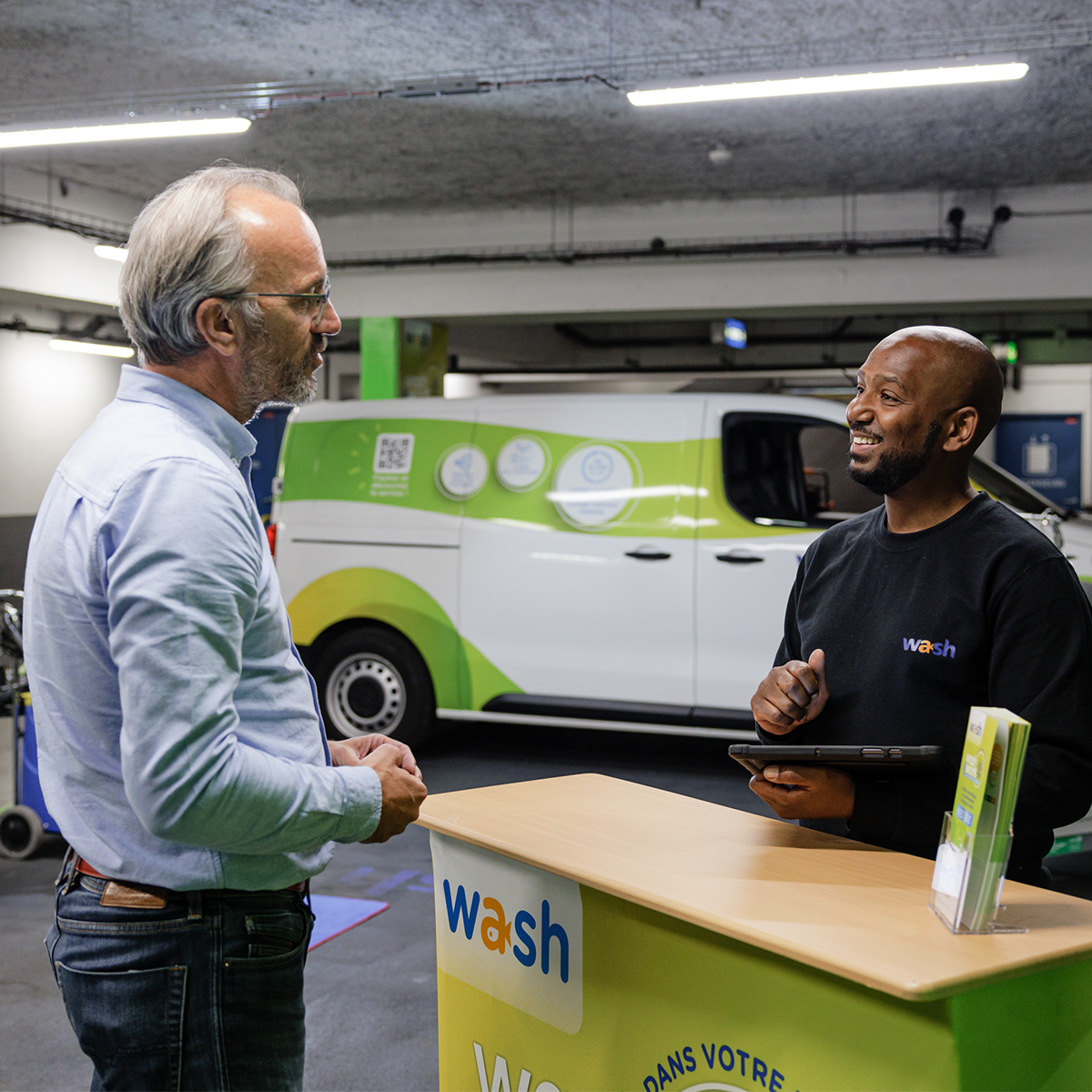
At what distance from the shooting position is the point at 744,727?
17.1 ft

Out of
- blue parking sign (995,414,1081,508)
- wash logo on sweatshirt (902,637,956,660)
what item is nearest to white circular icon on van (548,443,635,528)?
wash logo on sweatshirt (902,637,956,660)

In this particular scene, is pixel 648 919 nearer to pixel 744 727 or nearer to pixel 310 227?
pixel 310 227

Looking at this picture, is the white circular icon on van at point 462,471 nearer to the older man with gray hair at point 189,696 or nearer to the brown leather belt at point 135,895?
the older man with gray hair at point 189,696

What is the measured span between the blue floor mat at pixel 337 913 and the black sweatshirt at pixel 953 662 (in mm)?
2255

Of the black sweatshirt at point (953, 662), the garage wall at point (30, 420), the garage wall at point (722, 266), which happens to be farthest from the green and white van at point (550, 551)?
the garage wall at point (30, 420)

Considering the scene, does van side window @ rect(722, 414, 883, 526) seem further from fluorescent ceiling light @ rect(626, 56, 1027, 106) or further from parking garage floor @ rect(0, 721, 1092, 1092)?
fluorescent ceiling light @ rect(626, 56, 1027, 106)

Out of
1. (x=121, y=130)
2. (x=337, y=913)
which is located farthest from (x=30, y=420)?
(x=337, y=913)

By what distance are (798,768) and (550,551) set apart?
3917 millimetres

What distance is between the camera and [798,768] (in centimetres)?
168

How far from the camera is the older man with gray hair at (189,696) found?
1134 mm

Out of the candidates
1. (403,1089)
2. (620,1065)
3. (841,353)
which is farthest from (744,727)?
(841,353)

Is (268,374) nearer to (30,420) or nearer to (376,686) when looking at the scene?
(376,686)

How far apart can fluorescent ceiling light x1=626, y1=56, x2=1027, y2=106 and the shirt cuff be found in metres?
4.93

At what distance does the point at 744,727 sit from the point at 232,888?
4.18 m
